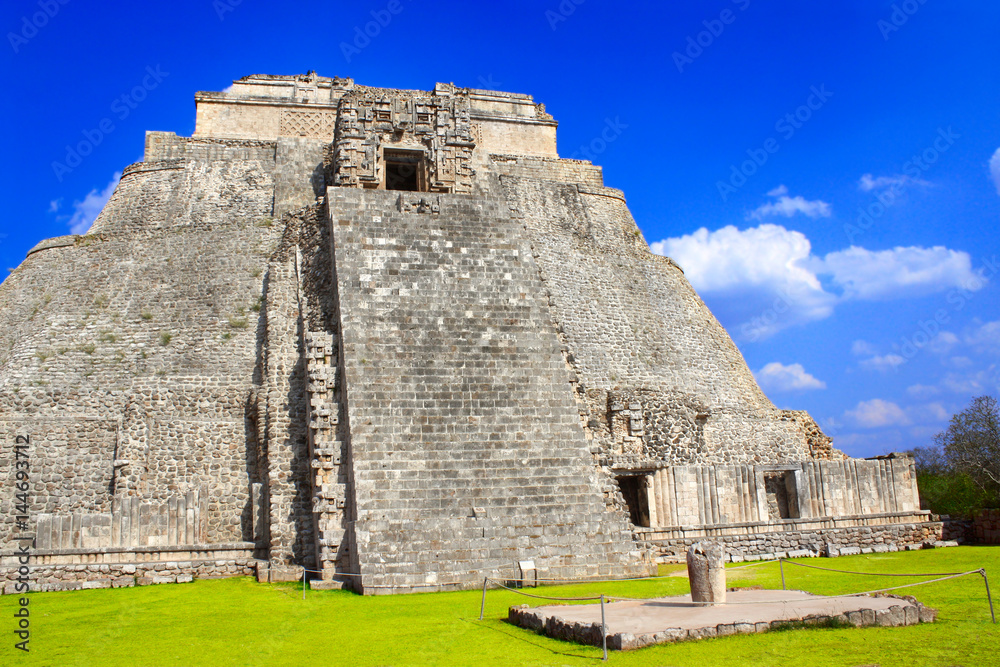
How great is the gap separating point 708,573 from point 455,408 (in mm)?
5553

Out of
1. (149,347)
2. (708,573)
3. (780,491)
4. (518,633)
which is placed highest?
(149,347)

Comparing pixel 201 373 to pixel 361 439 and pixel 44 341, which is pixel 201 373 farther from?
pixel 361 439

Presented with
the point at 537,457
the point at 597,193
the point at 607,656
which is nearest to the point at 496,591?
the point at 537,457

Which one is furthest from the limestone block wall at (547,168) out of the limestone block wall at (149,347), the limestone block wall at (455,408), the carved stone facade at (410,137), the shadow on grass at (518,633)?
the shadow on grass at (518,633)

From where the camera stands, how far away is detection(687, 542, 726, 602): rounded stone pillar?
7.75 meters

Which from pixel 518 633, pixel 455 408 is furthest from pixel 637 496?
pixel 518 633

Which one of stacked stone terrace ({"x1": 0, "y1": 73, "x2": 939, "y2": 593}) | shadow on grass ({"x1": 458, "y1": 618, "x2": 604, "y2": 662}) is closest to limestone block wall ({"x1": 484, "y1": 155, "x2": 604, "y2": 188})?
stacked stone terrace ({"x1": 0, "y1": 73, "x2": 939, "y2": 593})

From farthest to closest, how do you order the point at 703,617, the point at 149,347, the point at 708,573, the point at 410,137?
the point at 410,137 < the point at 149,347 < the point at 708,573 < the point at 703,617

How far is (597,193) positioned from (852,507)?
47.8 ft

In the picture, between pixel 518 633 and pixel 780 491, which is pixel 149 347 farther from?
pixel 780 491

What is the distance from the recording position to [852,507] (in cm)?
1453

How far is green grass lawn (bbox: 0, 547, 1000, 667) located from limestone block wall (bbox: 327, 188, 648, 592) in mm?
808

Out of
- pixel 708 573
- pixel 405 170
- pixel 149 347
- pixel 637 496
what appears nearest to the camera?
pixel 708 573

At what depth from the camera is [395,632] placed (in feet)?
24.3
